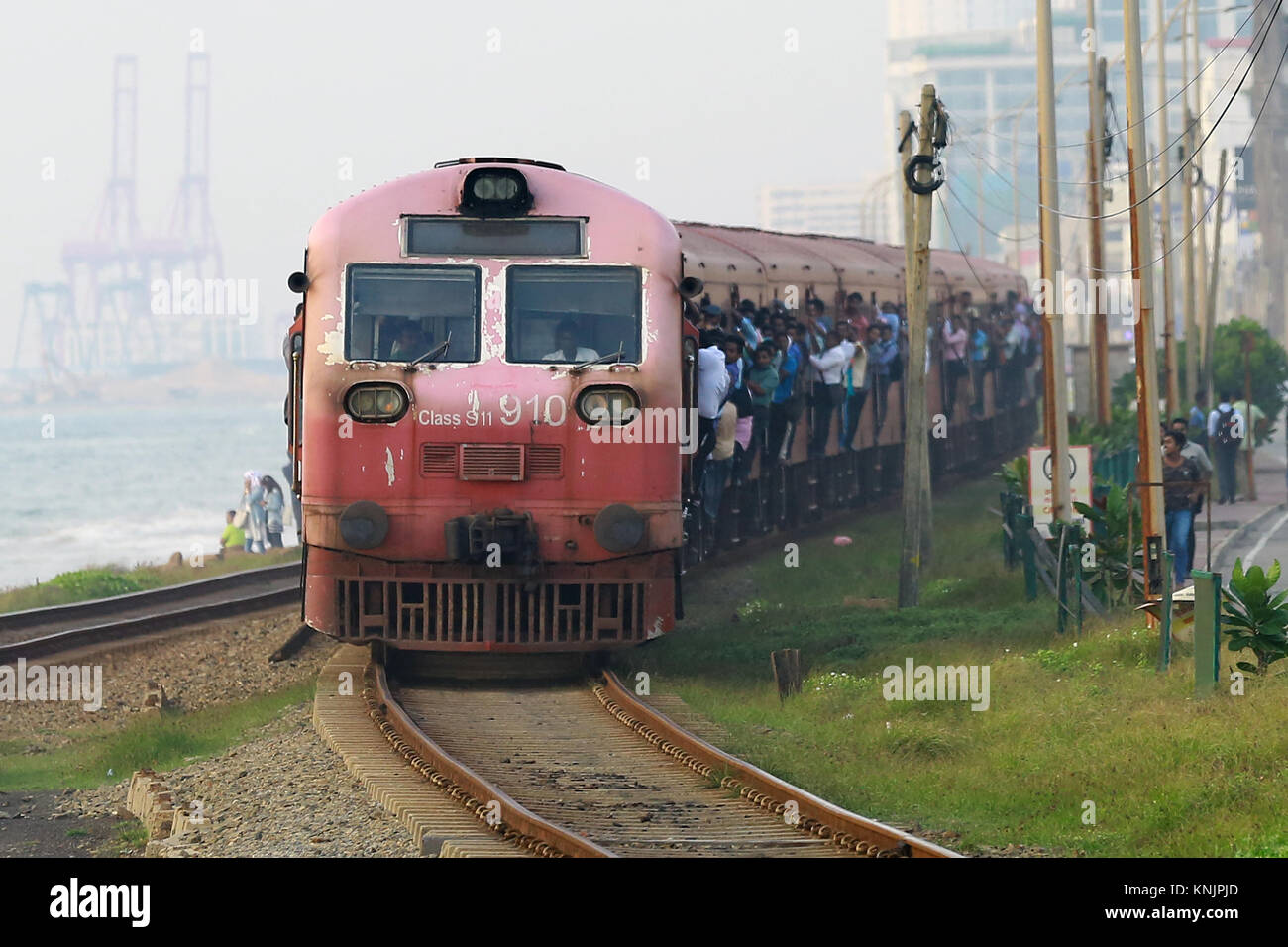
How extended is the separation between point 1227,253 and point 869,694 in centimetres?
13582

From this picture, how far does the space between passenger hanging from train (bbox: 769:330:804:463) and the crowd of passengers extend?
0.01 metres

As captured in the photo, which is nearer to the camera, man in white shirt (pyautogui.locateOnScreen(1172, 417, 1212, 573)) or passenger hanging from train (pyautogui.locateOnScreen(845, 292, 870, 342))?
man in white shirt (pyautogui.locateOnScreen(1172, 417, 1212, 573))

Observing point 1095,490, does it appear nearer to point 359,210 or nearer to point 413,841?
point 359,210

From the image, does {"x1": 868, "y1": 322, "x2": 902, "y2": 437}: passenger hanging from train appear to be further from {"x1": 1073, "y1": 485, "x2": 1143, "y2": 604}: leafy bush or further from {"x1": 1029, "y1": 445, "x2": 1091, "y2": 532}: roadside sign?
{"x1": 1073, "y1": 485, "x2": 1143, "y2": 604}: leafy bush

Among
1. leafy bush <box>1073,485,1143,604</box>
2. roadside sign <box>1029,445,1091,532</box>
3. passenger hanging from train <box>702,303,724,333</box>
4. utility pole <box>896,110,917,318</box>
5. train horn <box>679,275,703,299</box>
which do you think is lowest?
leafy bush <box>1073,485,1143,604</box>

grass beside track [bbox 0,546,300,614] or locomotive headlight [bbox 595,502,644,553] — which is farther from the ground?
locomotive headlight [bbox 595,502,644,553]

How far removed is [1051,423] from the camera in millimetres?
19625

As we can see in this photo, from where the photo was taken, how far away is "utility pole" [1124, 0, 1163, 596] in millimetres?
15234

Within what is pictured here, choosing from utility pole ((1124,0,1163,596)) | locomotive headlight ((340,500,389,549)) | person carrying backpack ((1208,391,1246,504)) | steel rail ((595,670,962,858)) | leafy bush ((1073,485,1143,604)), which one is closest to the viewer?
steel rail ((595,670,962,858))

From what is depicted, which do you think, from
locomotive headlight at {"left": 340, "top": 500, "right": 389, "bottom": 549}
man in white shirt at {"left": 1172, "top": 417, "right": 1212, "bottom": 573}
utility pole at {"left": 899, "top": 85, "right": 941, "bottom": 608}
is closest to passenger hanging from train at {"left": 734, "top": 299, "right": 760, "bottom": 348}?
utility pole at {"left": 899, "top": 85, "right": 941, "bottom": 608}

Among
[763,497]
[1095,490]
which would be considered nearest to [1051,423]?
[1095,490]

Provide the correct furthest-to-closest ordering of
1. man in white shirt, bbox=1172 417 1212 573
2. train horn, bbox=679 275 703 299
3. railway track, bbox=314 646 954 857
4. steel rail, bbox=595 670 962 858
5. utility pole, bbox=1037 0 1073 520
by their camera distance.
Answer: utility pole, bbox=1037 0 1073 520 → man in white shirt, bbox=1172 417 1212 573 → train horn, bbox=679 275 703 299 → railway track, bbox=314 646 954 857 → steel rail, bbox=595 670 962 858

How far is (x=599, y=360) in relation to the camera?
13.6m

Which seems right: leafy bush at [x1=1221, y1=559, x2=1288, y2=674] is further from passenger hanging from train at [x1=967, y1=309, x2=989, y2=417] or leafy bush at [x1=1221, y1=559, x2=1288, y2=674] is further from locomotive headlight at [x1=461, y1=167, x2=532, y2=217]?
passenger hanging from train at [x1=967, y1=309, x2=989, y2=417]
